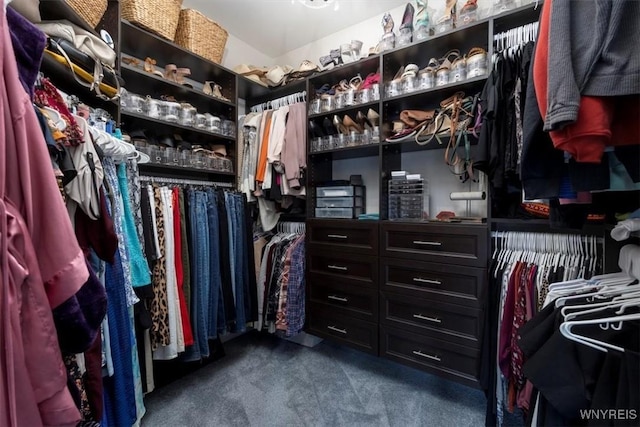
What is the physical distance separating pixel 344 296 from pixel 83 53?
1.85 metres

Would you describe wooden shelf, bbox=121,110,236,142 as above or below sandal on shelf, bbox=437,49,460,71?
below

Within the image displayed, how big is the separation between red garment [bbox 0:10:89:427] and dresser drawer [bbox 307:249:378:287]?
4.82ft

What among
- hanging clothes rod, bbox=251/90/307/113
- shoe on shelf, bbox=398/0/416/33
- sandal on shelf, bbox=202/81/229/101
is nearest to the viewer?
shoe on shelf, bbox=398/0/416/33

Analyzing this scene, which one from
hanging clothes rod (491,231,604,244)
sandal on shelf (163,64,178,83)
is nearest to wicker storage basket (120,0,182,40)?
sandal on shelf (163,64,178,83)

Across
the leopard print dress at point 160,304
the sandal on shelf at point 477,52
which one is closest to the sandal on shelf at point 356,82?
the sandal on shelf at point 477,52

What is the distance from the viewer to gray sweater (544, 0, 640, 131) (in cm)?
57

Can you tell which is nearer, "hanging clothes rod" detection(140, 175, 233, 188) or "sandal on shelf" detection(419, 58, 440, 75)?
"sandal on shelf" detection(419, 58, 440, 75)

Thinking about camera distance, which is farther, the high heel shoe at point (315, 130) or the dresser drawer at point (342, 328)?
the high heel shoe at point (315, 130)

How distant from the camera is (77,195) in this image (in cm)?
97

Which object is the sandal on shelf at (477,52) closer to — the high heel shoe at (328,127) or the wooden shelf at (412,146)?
the wooden shelf at (412,146)

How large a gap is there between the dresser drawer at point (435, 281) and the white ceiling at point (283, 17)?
1.88 metres

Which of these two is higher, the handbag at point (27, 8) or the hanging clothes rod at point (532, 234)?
the handbag at point (27, 8)

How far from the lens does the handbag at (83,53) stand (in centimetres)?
111

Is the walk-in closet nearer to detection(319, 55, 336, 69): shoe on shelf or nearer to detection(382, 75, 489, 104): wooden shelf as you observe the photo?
detection(382, 75, 489, 104): wooden shelf
